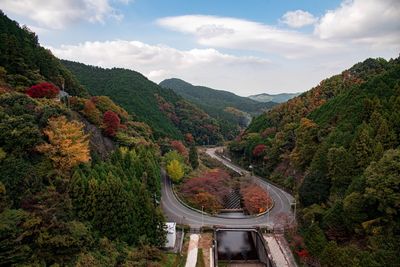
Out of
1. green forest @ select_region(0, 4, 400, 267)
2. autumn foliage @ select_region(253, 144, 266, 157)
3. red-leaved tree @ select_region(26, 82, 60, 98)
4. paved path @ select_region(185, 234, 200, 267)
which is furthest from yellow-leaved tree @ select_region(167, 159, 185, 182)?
autumn foliage @ select_region(253, 144, 266, 157)

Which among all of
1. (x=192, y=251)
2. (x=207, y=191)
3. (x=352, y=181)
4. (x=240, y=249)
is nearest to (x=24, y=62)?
(x=207, y=191)

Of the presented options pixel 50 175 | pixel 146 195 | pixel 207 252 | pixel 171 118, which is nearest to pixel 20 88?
pixel 50 175

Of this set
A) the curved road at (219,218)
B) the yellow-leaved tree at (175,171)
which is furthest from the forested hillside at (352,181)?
the yellow-leaved tree at (175,171)

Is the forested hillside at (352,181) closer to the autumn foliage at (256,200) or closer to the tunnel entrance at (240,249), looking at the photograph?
the tunnel entrance at (240,249)

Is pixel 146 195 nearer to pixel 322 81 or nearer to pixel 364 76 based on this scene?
pixel 364 76

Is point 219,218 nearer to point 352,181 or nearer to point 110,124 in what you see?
point 352,181

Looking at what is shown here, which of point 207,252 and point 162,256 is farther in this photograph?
point 207,252
